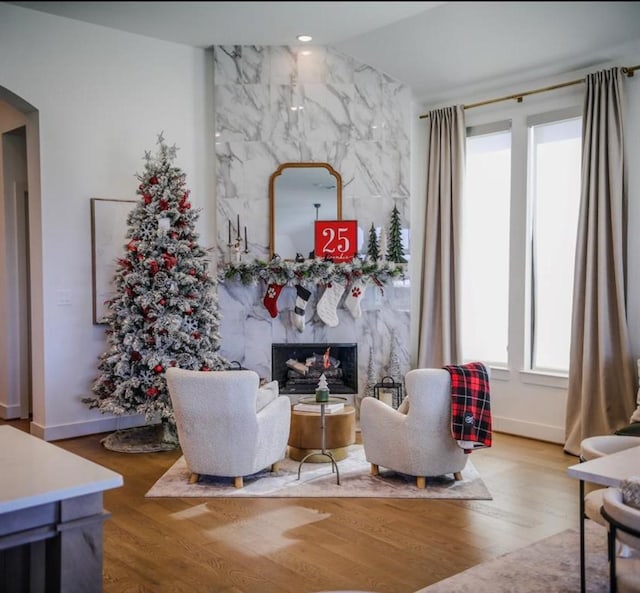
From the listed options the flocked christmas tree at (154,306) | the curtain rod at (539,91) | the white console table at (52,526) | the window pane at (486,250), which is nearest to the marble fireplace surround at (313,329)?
the window pane at (486,250)

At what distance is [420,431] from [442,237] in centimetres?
260

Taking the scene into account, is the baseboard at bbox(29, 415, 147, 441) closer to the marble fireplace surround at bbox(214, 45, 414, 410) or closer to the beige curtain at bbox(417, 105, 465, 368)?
the marble fireplace surround at bbox(214, 45, 414, 410)

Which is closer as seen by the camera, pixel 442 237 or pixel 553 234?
pixel 553 234

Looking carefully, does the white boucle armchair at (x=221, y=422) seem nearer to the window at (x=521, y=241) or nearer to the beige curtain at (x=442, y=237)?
the beige curtain at (x=442, y=237)

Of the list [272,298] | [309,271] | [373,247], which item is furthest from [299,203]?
Result: [272,298]

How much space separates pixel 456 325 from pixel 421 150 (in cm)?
180

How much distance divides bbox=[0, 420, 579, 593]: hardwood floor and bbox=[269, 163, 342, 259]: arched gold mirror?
8.33 feet

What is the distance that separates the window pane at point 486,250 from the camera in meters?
6.30

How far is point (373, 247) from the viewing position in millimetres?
6355

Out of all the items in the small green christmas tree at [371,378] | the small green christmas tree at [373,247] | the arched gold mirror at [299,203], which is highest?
the arched gold mirror at [299,203]

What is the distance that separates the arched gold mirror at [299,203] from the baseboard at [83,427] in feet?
6.71

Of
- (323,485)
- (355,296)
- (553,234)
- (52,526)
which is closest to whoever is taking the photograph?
(52,526)

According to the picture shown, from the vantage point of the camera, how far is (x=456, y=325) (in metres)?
6.36

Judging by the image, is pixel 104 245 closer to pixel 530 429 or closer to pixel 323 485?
pixel 323 485
